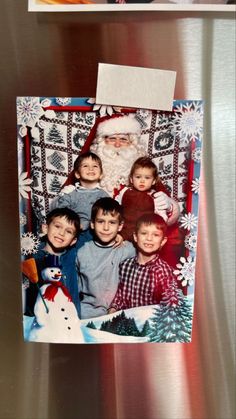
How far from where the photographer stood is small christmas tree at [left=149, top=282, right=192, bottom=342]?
61 cm

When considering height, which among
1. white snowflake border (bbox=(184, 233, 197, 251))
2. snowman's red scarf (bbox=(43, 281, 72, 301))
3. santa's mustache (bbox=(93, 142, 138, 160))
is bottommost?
snowman's red scarf (bbox=(43, 281, 72, 301))

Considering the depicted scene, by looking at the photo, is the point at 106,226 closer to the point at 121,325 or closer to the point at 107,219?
the point at 107,219

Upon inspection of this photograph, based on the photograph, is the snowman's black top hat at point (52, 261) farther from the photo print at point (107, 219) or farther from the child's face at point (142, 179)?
the child's face at point (142, 179)

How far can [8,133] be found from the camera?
1.96 feet

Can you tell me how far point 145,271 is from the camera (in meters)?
0.60

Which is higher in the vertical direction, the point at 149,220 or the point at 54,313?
the point at 149,220

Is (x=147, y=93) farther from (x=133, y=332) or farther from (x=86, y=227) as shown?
(x=133, y=332)

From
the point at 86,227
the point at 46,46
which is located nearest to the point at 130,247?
the point at 86,227

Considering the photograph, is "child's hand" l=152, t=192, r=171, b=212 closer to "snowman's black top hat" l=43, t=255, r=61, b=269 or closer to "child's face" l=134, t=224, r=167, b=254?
"child's face" l=134, t=224, r=167, b=254

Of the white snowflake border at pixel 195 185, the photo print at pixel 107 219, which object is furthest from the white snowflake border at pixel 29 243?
the white snowflake border at pixel 195 185

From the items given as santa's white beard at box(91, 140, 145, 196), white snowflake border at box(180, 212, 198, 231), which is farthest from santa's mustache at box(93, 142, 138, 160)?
white snowflake border at box(180, 212, 198, 231)

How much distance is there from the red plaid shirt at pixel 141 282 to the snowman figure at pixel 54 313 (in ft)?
0.19

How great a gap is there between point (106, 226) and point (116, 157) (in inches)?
3.4

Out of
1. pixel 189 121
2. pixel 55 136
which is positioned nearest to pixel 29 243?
pixel 55 136
